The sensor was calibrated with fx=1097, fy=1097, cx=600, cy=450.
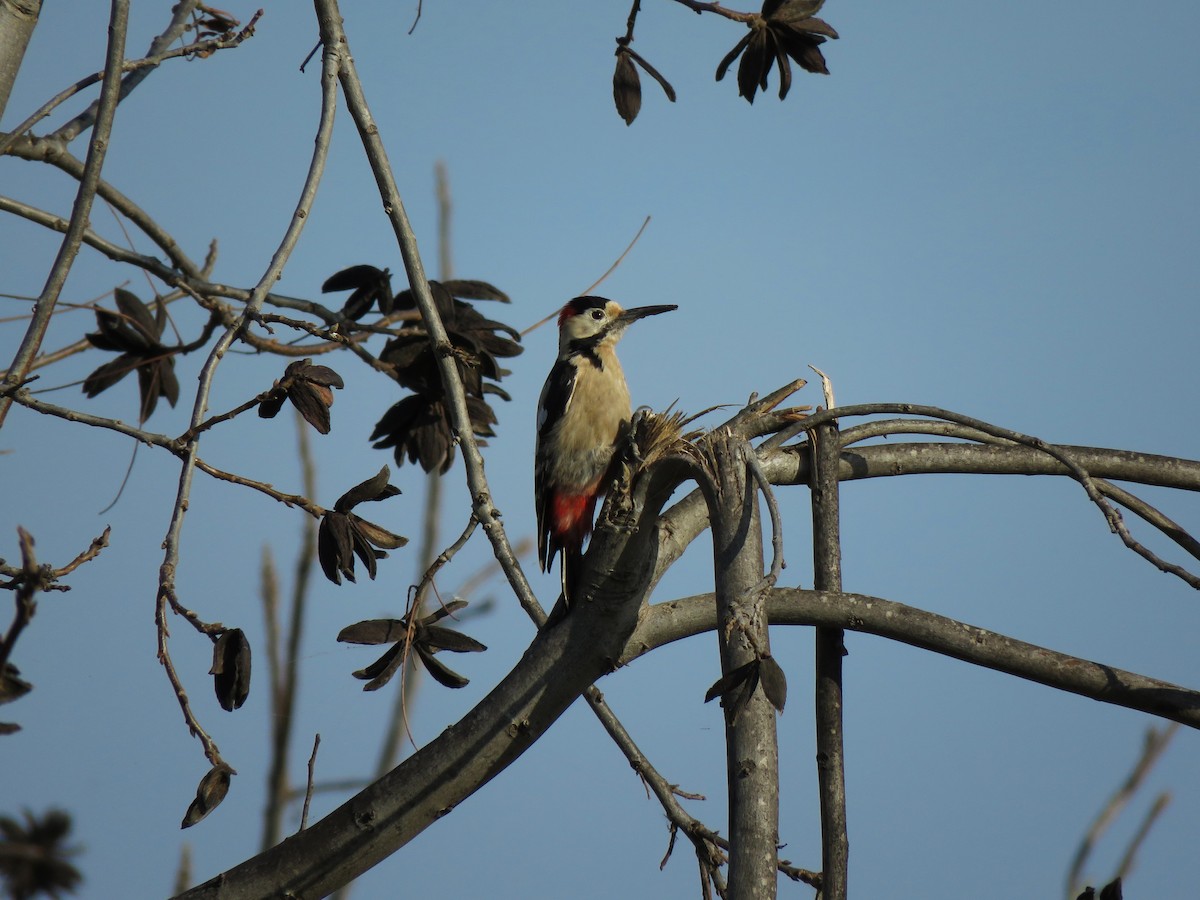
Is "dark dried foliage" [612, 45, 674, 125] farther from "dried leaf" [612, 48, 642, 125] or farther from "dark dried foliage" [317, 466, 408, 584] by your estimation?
"dark dried foliage" [317, 466, 408, 584]

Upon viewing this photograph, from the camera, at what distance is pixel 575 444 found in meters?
4.04

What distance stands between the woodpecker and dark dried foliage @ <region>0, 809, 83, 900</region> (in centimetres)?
273

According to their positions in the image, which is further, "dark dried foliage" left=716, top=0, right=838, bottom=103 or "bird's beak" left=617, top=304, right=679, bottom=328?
"bird's beak" left=617, top=304, right=679, bottom=328

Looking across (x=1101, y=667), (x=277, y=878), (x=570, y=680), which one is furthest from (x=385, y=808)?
(x=1101, y=667)

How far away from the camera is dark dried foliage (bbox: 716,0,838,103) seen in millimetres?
2984

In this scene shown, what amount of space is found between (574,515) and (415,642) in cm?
150

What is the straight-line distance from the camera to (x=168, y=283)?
3.47m

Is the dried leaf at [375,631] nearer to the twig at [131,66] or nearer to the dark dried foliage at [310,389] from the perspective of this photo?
the dark dried foliage at [310,389]

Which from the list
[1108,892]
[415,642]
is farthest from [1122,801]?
[415,642]

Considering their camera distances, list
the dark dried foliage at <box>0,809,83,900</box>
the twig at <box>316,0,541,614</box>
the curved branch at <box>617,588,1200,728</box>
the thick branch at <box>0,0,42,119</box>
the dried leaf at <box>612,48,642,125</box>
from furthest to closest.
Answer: the dried leaf at <box>612,48,642,125</box> < the twig at <box>316,0,541,614</box> < the thick branch at <box>0,0,42,119</box> < the curved branch at <box>617,588,1200,728</box> < the dark dried foliage at <box>0,809,83,900</box>

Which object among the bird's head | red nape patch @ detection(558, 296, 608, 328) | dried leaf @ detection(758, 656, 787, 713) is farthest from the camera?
red nape patch @ detection(558, 296, 608, 328)

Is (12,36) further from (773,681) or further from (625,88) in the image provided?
(773,681)

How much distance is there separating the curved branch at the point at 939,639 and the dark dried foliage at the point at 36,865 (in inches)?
61.2

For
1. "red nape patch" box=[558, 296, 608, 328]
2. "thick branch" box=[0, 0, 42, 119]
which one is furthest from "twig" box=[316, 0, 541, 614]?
"red nape patch" box=[558, 296, 608, 328]
